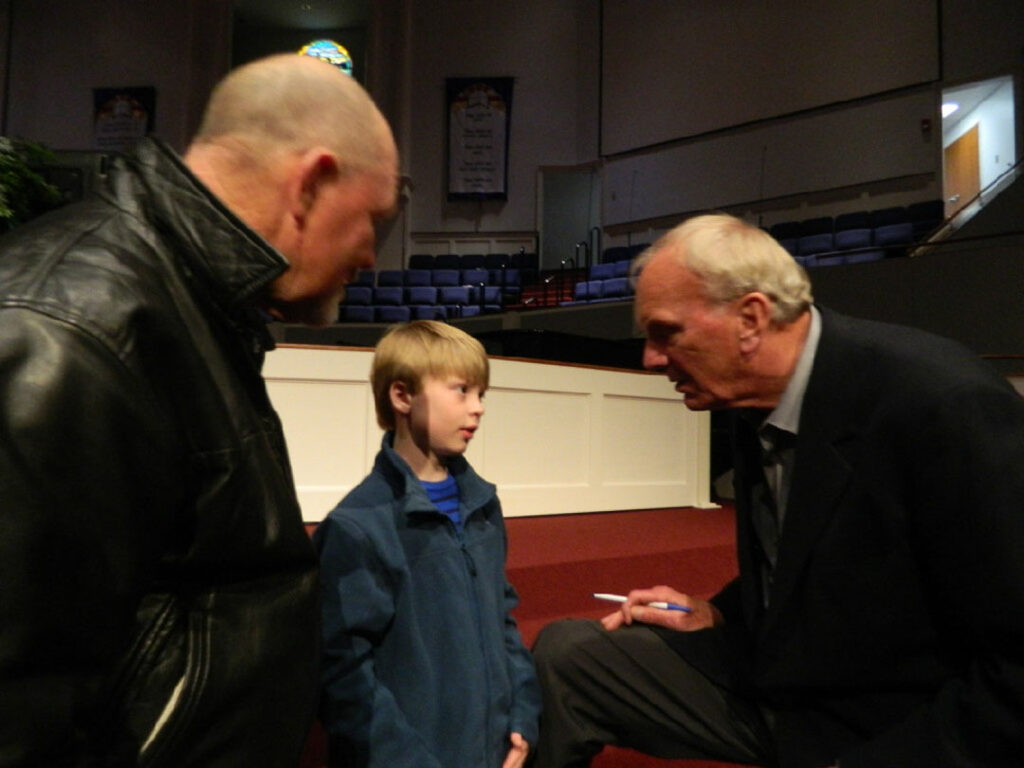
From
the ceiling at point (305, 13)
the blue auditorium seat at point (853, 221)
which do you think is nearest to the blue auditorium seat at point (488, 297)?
the blue auditorium seat at point (853, 221)

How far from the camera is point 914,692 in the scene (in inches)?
45.2

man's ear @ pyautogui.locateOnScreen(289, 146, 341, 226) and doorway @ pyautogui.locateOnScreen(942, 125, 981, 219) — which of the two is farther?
doorway @ pyautogui.locateOnScreen(942, 125, 981, 219)

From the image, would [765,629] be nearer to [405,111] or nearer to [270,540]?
[270,540]

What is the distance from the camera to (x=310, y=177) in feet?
2.97

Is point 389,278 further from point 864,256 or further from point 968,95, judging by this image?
point 968,95

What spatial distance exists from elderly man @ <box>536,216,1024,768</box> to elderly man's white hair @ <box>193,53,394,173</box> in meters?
0.68

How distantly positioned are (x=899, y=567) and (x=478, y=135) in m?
11.9

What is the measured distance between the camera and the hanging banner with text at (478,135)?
1207 cm

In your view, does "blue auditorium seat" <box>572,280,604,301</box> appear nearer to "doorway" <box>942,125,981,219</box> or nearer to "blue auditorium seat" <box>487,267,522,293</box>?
"blue auditorium seat" <box>487,267,522,293</box>

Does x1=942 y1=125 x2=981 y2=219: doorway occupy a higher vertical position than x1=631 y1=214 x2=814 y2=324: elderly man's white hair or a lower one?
higher

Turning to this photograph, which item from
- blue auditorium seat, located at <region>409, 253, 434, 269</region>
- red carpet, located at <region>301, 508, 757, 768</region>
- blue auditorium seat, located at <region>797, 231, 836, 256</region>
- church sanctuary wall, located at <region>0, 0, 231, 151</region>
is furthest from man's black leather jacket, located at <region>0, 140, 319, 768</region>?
church sanctuary wall, located at <region>0, 0, 231, 151</region>

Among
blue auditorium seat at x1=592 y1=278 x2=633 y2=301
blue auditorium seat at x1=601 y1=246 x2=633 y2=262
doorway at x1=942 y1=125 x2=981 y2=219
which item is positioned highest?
doorway at x1=942 y1=125 x2=981 y2=219

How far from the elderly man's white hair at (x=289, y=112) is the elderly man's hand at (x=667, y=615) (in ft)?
3.50

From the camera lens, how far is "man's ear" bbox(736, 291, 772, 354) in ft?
4.30
